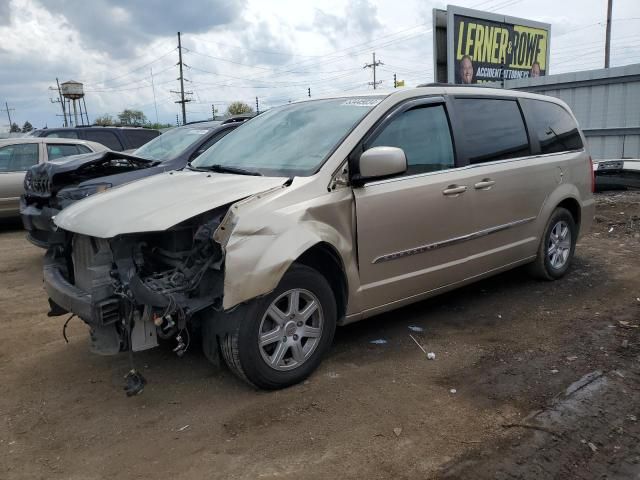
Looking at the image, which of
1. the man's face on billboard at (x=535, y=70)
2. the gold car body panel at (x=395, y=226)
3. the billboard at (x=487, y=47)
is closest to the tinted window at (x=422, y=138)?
the gold car body panel at (x=395, y=226)

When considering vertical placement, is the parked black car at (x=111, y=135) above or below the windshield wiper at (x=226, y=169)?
above

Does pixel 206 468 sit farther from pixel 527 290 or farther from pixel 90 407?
pixel 527 290

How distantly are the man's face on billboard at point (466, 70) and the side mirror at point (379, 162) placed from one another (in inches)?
671

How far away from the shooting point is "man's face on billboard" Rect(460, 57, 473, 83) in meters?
19.4

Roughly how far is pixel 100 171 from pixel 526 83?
12.2 m

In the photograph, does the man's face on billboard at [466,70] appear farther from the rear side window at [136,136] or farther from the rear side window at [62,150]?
the rear side window at [62,150]

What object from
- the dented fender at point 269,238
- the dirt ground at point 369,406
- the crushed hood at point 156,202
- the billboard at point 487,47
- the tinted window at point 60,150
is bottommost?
the dirt ground at point 369,406

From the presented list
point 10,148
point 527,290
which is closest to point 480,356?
point 527,290

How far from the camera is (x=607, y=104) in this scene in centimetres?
1313

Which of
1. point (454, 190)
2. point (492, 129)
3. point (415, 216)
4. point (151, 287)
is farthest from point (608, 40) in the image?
point (151, 287)

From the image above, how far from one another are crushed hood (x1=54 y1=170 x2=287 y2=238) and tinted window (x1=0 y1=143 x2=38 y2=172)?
6785 millimetres

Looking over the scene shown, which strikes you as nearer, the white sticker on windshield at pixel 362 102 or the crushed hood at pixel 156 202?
the crushed hood at pixel 156 202

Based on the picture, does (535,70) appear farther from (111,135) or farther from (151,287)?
(151,287)

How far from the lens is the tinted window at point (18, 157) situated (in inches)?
377
